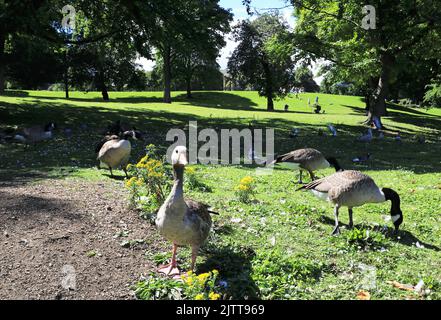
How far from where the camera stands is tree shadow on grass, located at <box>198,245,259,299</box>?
5832mm

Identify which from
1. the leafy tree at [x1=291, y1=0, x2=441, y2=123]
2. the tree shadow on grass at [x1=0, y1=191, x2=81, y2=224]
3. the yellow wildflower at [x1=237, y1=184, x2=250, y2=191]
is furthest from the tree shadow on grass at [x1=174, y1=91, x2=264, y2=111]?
the tree shadow on grass at [x1=0, y1=191, x2=81, y2=224]

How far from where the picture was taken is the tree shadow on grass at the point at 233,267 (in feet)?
19.1

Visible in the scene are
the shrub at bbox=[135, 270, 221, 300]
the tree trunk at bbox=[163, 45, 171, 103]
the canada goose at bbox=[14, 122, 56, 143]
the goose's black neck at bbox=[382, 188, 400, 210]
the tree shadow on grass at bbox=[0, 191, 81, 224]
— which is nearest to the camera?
the shrub at bbox=[135, 270, 221, 300]

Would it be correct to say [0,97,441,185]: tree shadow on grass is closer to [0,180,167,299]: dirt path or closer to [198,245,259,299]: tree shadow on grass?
[0,180,167,299]: dirt path

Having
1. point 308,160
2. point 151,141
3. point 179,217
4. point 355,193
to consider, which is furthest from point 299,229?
point 151,141

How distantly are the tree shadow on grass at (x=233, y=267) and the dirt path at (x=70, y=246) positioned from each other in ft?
3.00

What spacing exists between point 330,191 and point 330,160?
10.9 feet

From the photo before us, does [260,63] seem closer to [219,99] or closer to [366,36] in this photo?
[219,99]

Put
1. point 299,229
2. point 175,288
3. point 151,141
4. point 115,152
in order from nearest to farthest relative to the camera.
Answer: point 175,288 → point 299,229 → point 115,152 → point 151,141

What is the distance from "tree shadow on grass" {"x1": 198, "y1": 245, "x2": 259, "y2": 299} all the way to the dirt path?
91 centimetres

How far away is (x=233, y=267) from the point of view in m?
6.52

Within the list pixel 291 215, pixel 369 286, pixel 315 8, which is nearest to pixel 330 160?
pixel 291 215

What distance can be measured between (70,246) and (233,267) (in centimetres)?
269

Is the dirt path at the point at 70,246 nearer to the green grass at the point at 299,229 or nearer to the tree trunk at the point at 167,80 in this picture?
the green grass at the point at 299,229
